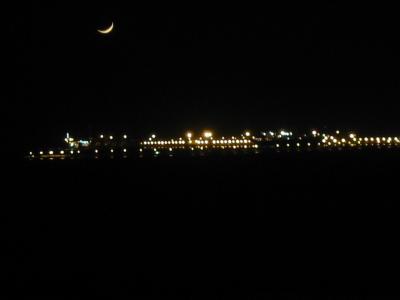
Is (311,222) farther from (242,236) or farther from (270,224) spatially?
(242,236)

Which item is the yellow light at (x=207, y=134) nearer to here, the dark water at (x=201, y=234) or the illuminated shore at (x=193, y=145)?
the illuminated shore at (x=193, y=145)

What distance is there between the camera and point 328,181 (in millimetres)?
9836

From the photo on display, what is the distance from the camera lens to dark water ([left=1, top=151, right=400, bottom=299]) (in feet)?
16.4

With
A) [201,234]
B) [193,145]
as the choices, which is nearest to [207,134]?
[193,145]

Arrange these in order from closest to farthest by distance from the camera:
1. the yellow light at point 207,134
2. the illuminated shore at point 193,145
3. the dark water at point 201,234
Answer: the dark water at point 201,234, the illuminated shore at point 193,145, the yellow light at point 207,134

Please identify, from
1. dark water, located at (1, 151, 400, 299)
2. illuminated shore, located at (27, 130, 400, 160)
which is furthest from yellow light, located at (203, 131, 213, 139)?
dark water, located at (1, 151, 400, 299)

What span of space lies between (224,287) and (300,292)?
76 cm

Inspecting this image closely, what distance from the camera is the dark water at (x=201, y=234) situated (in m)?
4.98

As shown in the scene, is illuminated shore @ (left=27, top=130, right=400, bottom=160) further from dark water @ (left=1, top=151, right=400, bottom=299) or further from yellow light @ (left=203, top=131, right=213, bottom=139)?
dark water @ (left=1, top=151, right=400, bottom=299)

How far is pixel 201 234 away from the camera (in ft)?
21.3

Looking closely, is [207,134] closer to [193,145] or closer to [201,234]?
[193,145]

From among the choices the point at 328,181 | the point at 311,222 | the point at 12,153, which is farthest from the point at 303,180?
the point at 12,153

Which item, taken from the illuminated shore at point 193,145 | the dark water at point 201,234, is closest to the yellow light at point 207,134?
the illuminated shore at point 193,145

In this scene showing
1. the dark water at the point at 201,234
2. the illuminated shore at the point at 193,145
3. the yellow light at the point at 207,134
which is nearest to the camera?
the dark water at the point at 201,234
